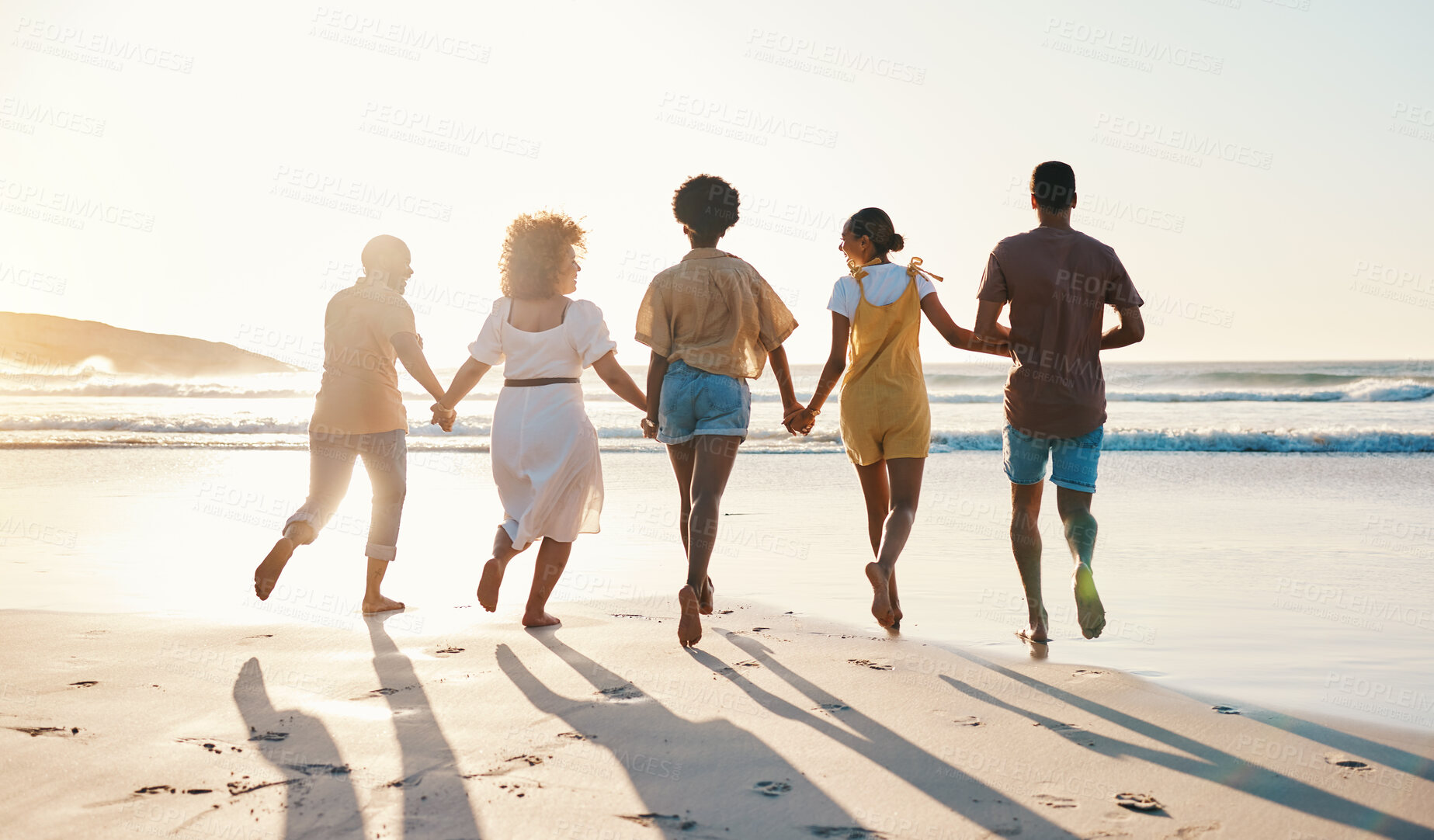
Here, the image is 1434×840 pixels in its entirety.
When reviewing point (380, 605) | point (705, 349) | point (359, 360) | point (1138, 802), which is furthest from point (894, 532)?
point (359, 360)

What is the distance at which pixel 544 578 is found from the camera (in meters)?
4.37

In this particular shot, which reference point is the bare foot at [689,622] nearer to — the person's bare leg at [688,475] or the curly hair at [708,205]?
the person's bare leg at [688,475]

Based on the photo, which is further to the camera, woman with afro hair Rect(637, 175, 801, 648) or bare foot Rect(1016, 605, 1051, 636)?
woman with afro hair Rect(637, 175, 801, 648)

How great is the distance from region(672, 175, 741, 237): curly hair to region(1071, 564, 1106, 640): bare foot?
2.05 metres

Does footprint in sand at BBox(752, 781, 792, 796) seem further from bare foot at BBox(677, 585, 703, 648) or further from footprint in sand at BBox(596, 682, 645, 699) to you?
bare foot at BBox(677, 585, 703, 648)

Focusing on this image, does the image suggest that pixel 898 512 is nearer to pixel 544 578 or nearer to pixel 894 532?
pixel 894 532

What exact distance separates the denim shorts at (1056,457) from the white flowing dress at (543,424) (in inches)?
68.8

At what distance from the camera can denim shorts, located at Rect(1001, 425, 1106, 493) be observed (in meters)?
3.96

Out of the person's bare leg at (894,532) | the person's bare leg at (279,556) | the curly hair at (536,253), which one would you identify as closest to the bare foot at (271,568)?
the person's bare leg at (279,556)

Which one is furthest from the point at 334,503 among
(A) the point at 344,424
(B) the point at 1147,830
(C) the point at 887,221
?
(B) the point at 1147,830

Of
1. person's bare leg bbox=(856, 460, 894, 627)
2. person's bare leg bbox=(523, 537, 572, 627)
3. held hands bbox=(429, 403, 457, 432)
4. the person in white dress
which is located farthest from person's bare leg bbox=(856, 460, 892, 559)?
held hands bbox=(429, 403, 457, 432)

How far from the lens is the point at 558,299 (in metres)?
4.30

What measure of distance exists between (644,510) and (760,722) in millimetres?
5506

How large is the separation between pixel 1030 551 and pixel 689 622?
1.43 m
